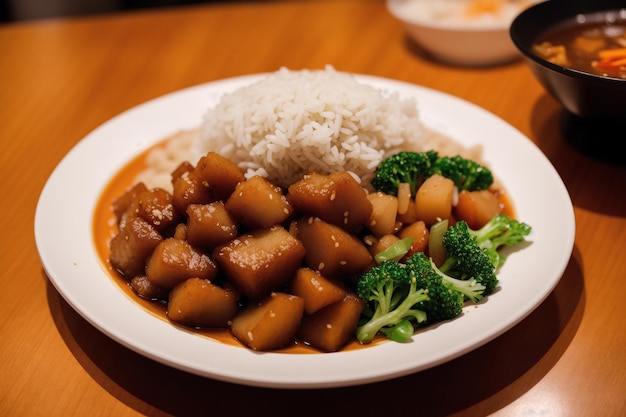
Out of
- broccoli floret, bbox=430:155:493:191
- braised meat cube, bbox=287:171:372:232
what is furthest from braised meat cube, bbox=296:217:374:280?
broccoli floret, bbox=430:155:493:191

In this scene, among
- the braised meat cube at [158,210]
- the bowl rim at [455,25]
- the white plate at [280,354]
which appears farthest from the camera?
the bowl rim at [455,25]

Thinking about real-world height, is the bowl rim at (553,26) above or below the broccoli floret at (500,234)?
above

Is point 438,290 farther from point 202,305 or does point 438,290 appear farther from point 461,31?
point 461,31

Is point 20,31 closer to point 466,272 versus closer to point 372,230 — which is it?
point 372,230

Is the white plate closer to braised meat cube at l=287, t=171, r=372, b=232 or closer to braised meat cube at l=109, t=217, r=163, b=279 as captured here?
braised meat cube at l=109, t=217, r=163, b=279

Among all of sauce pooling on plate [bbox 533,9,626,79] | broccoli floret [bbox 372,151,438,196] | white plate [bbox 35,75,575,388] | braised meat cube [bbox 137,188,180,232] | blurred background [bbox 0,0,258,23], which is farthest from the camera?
blurred background [bbox 0,0,258,23]

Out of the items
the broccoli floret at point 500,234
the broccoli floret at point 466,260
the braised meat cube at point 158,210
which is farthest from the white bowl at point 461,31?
the braised meat cube at point 158,210

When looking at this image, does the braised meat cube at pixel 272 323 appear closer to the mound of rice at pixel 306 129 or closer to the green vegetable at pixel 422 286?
the green vegetable at pixel 422 286
